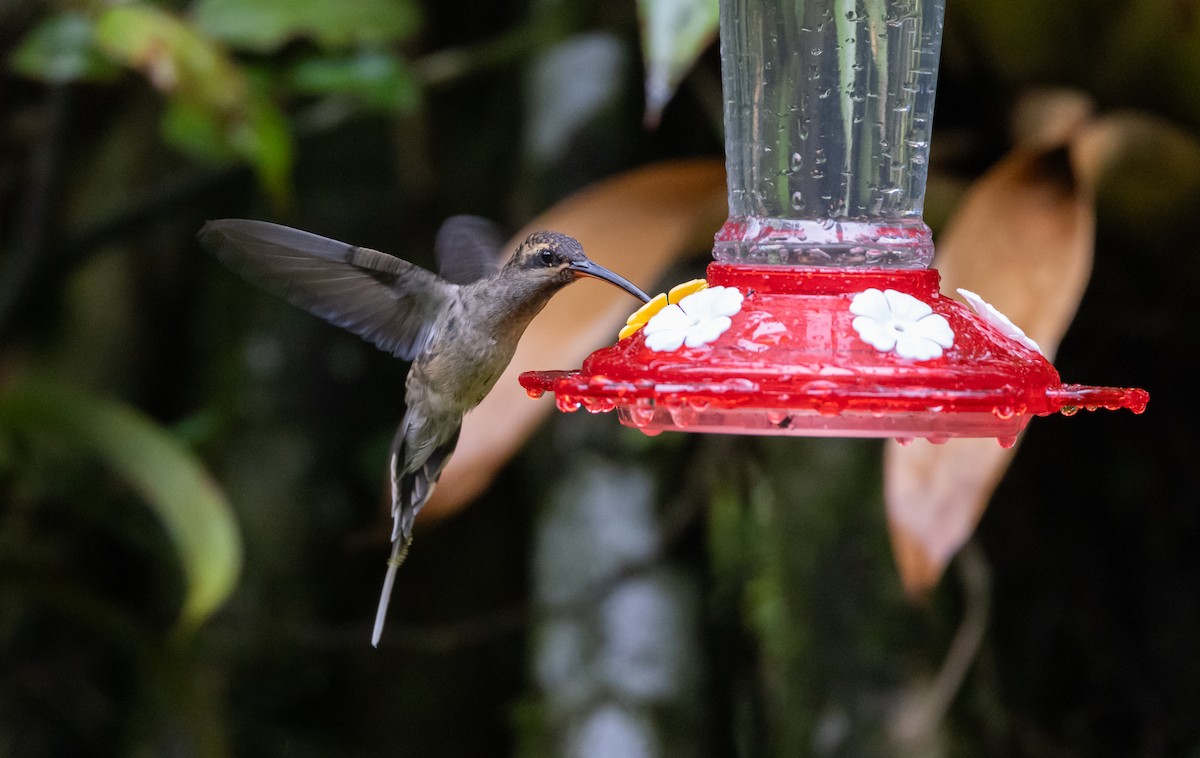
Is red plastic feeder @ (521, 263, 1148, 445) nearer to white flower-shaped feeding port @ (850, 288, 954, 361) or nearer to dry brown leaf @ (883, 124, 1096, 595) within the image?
white flower-shaped feeding port @ (850, 288, 954, 361)

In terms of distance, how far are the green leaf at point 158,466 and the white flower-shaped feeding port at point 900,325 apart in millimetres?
1568

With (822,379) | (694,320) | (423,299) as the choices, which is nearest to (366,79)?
(423,299)

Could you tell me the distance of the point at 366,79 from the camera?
2885 mm

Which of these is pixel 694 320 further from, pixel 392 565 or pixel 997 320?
pixel 392 565

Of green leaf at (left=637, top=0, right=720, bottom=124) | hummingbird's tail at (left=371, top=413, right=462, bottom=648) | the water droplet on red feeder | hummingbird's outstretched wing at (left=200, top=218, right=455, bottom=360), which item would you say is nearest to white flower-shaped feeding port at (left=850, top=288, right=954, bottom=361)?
the water droplet on red feeder

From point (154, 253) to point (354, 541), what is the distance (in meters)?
1.75

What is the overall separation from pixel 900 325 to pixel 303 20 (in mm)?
2011

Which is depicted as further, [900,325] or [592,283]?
[592,283]

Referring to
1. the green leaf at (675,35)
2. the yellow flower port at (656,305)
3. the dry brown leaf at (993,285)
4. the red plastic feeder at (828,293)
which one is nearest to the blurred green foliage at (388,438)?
the green leaf at (675,35)

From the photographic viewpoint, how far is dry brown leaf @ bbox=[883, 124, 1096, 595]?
1.69m

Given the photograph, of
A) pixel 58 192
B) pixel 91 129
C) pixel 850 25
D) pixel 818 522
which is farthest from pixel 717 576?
pixel 91 129

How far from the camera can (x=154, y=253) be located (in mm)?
3846

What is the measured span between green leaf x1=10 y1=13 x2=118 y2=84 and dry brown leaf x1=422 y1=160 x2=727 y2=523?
1.19 m

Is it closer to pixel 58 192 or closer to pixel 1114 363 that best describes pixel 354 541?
pixel 58 192
